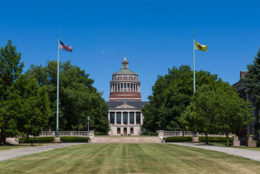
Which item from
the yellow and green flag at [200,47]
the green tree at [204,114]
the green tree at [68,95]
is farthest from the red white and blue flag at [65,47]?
the green tree at [204,114]

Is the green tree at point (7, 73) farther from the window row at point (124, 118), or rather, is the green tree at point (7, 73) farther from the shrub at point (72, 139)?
the window row at point (124, 118)

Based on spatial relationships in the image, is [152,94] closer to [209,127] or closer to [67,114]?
[67,114]

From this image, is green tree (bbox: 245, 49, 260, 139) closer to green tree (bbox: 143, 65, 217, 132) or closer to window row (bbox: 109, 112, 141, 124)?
green tree (bbox: 143, 65, 217, 132)

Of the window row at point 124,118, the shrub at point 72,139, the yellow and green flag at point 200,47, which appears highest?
the yellow and green flag at point 200,47

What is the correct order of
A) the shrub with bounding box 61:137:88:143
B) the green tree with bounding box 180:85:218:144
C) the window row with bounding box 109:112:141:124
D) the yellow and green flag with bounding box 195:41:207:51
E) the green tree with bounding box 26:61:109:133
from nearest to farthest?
the green tree with bounding box 180:85:218:144 < the yellow and green flag with bounding box 195:41:207:51 < the shrub with bounding box 61:137:88:143 < the green tree with bounding box 26:61:109:133 < the window row with bounding box 109:112:141:124

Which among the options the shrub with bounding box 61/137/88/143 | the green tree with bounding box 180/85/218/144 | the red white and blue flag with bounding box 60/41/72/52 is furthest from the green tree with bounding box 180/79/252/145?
the red white and blue flag with bounding box 60/41/72/52

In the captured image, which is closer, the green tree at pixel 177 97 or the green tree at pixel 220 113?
the green tree at pixel 220 113

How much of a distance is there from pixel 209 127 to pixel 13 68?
82.5 feet

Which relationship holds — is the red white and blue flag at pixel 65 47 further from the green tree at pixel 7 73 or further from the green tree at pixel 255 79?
the green tree at pixel 255 79

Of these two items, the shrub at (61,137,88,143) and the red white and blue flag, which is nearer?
the red white and blue flag

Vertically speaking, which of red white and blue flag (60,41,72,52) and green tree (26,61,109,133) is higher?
red white and blue flag (60,41,72,52)

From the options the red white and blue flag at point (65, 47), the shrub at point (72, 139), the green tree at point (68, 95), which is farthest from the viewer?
the green tree at point (68, 95)

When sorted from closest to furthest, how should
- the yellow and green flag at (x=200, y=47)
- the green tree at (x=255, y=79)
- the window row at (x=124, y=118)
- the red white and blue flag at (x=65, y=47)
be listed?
the green tree at (x=255, y=79) < the yellow and green flag at (x=200, y=47) < the red white and blue flag at (x=65, y=47) < the window row at (x=124, y=118)

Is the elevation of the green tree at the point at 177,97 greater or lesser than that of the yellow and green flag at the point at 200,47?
lesser
